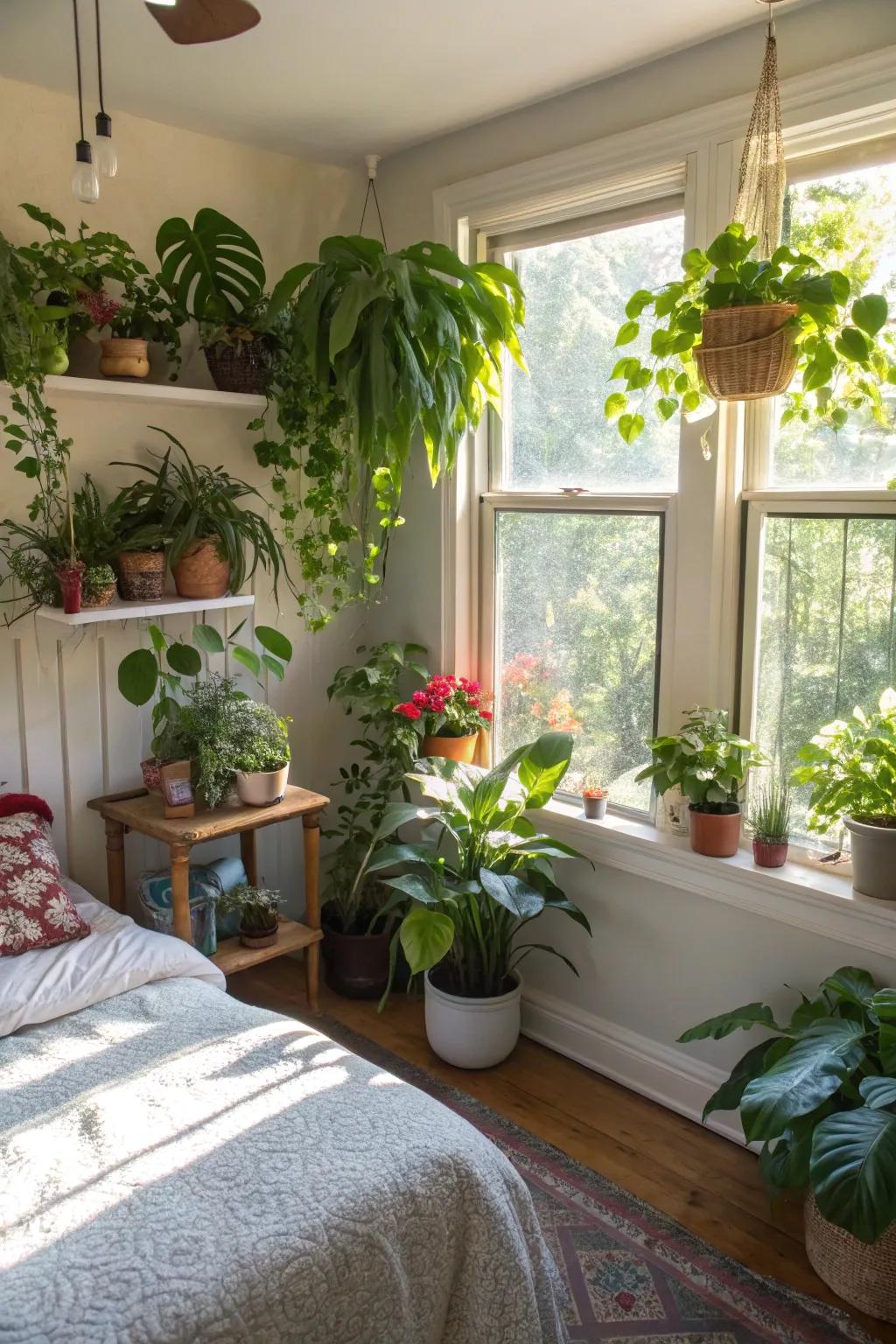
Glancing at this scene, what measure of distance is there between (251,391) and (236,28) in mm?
1301

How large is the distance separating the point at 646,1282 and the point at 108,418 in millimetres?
2412

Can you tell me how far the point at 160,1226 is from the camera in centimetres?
149

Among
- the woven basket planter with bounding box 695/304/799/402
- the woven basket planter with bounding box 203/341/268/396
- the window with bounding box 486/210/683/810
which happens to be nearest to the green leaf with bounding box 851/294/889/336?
the woven basket planter with bounding box 695/304/799/402

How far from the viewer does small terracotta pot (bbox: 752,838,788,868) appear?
2363mm


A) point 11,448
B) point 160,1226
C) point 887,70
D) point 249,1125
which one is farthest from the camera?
point 11,448

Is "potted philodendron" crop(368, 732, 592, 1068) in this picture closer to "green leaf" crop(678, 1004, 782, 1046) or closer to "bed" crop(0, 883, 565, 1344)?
"green leaf" crop(678, 1004, 782, 1046)

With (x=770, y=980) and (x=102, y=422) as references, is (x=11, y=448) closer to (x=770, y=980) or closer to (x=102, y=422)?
(x=102, y=422)

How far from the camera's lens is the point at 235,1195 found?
1557mm

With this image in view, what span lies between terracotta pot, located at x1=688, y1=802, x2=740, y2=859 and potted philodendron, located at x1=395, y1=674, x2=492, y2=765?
758mm

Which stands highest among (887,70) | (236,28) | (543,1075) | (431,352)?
(887,70)

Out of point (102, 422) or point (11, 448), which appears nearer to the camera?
point (11, 448)

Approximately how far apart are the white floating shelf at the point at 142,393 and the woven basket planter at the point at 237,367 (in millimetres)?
28

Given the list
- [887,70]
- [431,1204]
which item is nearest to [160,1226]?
[431,1204]

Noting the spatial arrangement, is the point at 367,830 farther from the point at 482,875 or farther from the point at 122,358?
the point at 122,358
